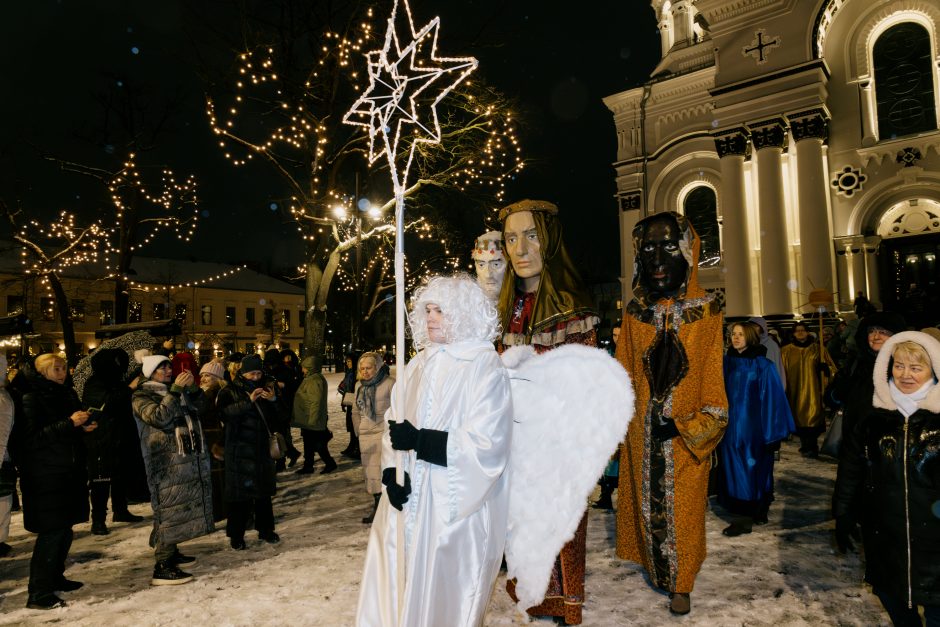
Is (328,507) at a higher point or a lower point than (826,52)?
lower

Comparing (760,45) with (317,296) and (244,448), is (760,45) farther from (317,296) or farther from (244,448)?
(244,448)

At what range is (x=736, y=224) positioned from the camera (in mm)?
18391

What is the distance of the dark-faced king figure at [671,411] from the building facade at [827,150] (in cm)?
1226

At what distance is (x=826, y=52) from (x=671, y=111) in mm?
6679

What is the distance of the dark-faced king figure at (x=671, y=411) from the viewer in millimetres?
3822

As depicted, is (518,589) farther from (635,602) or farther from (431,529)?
(635,602)

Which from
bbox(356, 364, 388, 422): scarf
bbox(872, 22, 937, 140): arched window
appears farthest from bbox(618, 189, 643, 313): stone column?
bbox(356, 364, 388, 422): scarf

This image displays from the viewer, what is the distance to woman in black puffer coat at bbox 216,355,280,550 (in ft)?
17.8

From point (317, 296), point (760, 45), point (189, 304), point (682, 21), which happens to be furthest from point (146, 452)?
point (189, 304)

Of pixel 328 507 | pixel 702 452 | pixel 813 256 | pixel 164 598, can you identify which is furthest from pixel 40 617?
pixel 813 256

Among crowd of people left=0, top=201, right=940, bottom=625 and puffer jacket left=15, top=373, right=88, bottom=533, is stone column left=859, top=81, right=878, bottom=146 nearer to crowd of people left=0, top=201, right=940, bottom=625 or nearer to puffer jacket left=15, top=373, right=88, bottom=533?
crowd of people left=0, top=201, right=940, bottom=625

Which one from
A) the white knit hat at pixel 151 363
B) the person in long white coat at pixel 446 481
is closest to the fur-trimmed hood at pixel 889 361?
the person in long white coat at pixel 446 481

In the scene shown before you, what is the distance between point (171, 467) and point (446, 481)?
123 inches

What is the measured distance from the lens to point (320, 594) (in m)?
4.22
